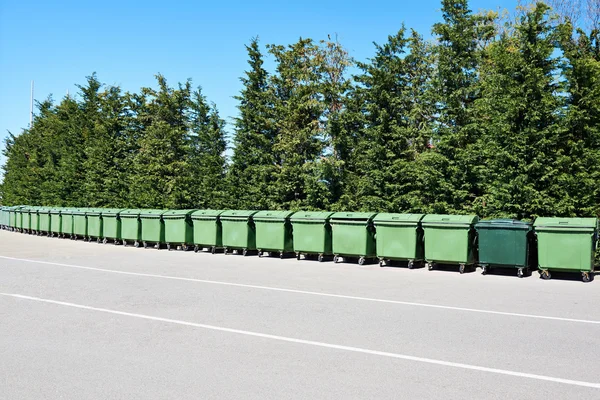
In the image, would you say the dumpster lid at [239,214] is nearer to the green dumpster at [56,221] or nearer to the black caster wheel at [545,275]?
the black caster wheel at [545,275]

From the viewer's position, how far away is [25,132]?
46781mm

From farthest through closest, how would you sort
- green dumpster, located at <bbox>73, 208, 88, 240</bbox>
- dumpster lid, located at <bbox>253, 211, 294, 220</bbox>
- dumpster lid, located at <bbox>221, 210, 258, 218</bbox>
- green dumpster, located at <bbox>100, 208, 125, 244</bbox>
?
green dumpster, located at <bbox>73, 208, 88, 240</bbox>
green dumpster, located at <bbox>100, 208, 125, 244</bbox>
dumpster lid, located at <bbox>221, 210, 258, 218</bbox>
dumpster lid, located at <bbox>253, 211, 294, 220</bbox>

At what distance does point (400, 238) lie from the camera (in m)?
13.3

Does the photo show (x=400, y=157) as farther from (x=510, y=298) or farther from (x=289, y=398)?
(x=289, y=398)

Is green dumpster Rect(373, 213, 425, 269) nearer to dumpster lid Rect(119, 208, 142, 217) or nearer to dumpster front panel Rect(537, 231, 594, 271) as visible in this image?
dumpster front panel Rect(537, 231, 594, 271)

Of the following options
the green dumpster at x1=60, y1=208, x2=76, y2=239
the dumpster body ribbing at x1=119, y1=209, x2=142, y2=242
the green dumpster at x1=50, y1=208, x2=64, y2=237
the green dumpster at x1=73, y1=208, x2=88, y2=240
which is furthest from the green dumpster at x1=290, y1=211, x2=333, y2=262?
the green dumpster at x1=50, y1=208, x2=64, y2=237

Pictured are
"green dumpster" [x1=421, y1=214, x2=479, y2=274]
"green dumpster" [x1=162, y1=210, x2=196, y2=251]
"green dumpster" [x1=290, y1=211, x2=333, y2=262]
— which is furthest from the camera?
"green dumpster" [x1=162, y1=210, x2=196, y2=251]

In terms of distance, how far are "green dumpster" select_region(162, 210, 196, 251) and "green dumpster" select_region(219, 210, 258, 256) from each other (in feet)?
5.47

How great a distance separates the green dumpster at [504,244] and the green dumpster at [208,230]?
814 cm

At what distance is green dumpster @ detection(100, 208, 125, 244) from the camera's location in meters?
20.8

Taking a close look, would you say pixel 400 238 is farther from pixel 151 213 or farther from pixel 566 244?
pixel 151 213

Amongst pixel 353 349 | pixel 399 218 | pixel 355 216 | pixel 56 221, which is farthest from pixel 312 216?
pixel 56 221

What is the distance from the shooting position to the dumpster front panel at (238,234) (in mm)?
16328

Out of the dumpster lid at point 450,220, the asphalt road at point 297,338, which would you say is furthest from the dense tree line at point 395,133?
the asphalt road at point 297,338
